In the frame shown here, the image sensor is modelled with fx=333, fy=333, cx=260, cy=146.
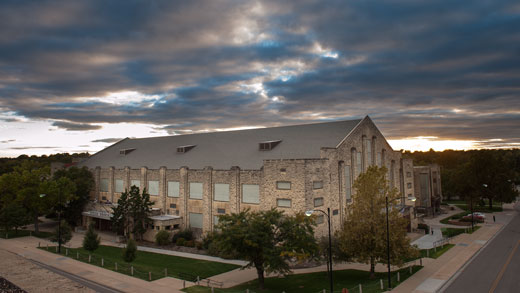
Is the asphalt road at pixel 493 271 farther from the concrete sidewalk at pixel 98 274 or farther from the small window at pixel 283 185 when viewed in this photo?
the concrete sidewalk at pixel 98 274

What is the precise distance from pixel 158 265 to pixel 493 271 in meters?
33.5

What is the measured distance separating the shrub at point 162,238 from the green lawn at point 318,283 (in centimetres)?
1999

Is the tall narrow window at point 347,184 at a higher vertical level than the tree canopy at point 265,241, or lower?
higher

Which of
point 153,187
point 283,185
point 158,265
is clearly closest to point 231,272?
point 158,265

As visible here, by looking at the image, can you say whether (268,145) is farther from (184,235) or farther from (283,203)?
(184,235)

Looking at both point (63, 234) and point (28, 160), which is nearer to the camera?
point (63, 234)

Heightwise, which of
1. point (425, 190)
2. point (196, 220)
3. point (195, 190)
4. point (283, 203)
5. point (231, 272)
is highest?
point (195, 190)

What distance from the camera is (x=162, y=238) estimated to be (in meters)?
46.9

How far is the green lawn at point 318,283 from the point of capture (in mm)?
28047

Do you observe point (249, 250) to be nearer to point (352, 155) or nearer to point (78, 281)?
point (78, 281)

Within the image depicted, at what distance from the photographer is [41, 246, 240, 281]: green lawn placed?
1294 inches

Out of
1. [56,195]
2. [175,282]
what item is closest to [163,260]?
[175,282]

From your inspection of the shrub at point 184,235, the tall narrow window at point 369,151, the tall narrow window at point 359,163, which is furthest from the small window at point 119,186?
the tall narrow window at point 369,151

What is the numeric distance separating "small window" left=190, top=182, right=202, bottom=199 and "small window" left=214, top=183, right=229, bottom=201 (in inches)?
135
